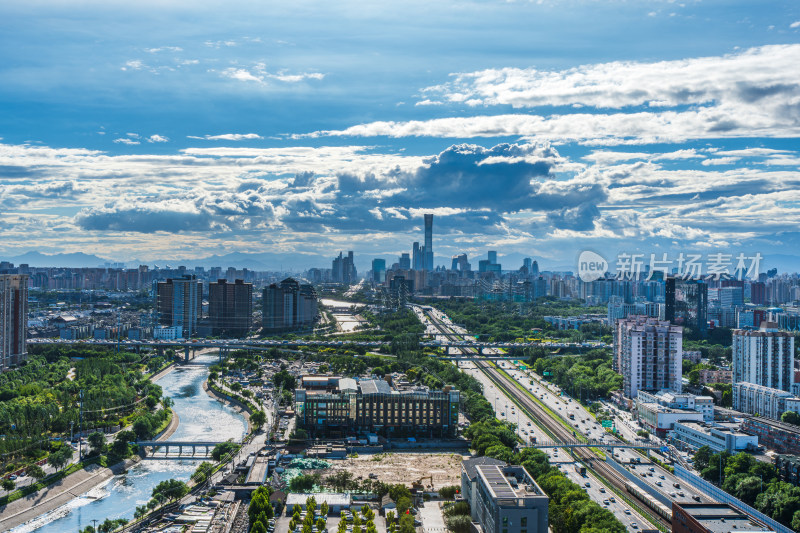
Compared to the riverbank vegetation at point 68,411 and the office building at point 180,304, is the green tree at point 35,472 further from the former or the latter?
the office building at point 180,304

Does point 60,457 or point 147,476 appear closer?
point 60,457

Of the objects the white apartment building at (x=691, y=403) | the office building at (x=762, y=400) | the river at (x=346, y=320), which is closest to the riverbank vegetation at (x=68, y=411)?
the white apartment building at (x=691, y=403)

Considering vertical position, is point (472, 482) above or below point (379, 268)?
below

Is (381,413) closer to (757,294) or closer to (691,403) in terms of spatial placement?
(691,403)

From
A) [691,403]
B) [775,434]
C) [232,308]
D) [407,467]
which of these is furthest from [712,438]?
[232,308]

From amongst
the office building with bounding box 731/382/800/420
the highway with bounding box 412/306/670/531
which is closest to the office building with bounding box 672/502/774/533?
the highway with bounding box 412/306/670/531

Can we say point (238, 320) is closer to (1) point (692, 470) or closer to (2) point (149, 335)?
(2) point (149, 335)

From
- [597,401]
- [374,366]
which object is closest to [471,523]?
[597,401]
